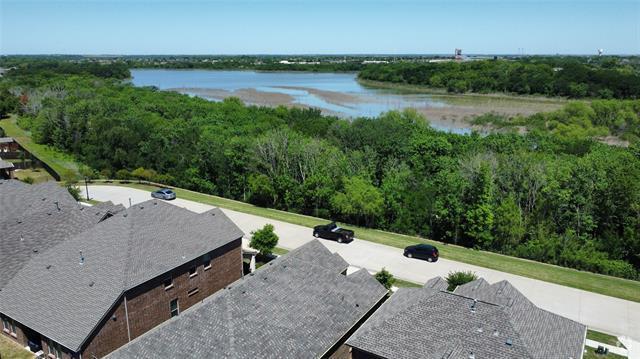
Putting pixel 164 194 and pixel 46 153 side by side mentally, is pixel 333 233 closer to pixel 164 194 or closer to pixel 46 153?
pixel 164 194

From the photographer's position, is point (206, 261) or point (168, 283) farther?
point (206, 261)

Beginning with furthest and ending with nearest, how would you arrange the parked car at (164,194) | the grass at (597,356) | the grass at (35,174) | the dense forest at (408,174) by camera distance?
the grass at (35,174)
the parked car at (164,194)
the dense forest at (408,174)
the grass at (597,356)

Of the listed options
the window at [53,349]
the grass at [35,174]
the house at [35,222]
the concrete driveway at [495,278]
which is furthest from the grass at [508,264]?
the grass at [35,174]

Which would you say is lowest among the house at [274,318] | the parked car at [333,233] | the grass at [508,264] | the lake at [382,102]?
the grass at [508,264]

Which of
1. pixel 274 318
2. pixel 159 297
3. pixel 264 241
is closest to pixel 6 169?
pixel 264 241

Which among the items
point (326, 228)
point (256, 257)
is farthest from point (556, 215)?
point (256, 257)

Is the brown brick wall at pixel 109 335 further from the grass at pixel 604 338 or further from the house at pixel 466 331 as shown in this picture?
the grass at pixel 604 338
